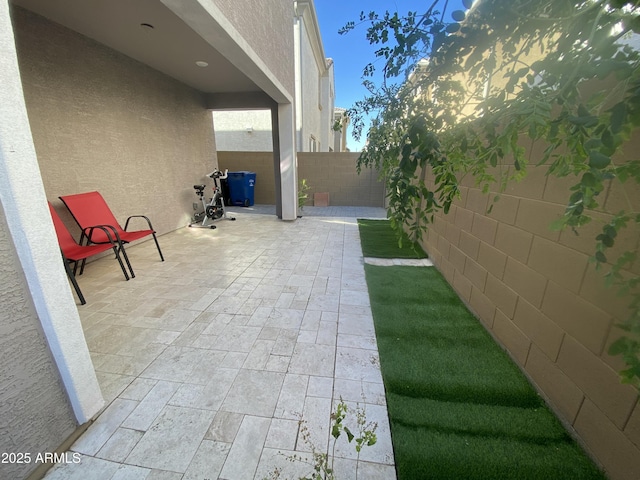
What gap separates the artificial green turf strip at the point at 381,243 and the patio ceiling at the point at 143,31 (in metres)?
3.36

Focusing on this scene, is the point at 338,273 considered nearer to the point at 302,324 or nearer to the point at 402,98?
the point at 302,324

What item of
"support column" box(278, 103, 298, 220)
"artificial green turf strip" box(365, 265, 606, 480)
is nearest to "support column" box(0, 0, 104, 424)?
"artificial green turf strip" box(365, 265, 606, 480)

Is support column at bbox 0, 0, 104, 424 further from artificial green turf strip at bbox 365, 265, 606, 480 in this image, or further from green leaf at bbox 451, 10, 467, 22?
artificial green turf strip at bbox 365, 265, 606, 480

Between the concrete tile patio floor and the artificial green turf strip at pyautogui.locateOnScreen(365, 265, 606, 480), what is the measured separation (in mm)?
126

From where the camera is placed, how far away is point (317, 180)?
27.3ft

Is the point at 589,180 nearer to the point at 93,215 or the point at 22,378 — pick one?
the point at 22,378

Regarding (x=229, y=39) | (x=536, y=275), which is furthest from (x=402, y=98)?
(x=229, y=39)

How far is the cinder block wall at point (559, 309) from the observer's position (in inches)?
45.8

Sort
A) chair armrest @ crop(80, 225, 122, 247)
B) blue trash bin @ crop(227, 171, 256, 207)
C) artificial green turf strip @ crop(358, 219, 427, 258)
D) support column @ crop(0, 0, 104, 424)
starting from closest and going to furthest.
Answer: support column @ crop(0, 0, 104, 424) < chair armrest @ crop(80, 225, 122, 247) < artificial green turf strip @ crop(358, 219, 427, 258) < blue trash bin @ crop(227, 171, 256, 207)

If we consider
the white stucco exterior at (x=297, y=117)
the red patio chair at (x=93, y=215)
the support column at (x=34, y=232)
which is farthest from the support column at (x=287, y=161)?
the support column at (x=34, y=232)

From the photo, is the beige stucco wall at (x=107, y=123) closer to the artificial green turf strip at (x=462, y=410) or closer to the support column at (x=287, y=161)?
the support column at (x=287, y=161)

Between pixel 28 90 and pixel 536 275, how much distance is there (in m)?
4.83

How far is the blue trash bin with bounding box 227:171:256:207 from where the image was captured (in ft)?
26.0

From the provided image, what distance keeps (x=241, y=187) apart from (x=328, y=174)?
2.62 meters
